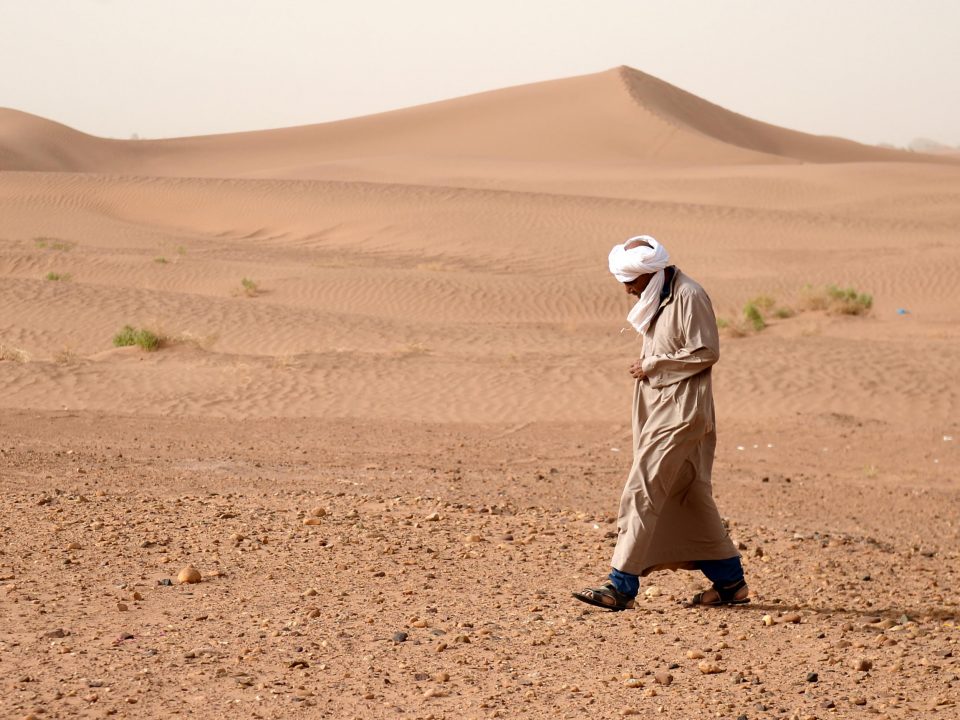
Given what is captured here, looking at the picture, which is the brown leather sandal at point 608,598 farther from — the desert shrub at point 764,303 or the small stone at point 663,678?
the desert shrub at point 764,303

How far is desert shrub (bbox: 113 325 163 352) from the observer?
16.4m

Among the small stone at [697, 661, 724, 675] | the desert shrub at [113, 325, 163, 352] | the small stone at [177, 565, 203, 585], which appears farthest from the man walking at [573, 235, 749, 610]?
the desert shrub at [113, 325, 163, 352]

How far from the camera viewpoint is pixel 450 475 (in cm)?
990

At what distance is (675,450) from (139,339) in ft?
40.7

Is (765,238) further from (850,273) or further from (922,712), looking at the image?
(922,712)

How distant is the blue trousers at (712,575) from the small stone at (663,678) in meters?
0.77

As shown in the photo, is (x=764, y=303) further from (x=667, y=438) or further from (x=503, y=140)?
(x=503, y=140)

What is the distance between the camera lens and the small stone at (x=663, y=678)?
4.69 metres

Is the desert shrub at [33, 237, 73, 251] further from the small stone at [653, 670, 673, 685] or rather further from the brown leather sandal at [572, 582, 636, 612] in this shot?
the small stone at [653, 670, 673, 685]

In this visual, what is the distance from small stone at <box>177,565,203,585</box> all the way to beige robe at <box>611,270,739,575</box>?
6.99 ft

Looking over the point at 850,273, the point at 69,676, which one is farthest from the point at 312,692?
the point at 850,273

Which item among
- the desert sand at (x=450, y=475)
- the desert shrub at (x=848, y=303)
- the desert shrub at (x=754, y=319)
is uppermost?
the desert shrub at (x=848, y=303)

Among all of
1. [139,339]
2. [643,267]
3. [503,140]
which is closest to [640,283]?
[643,267]

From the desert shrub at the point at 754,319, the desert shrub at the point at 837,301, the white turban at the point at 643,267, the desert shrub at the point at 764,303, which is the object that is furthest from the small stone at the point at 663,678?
the desert shrub at the point at 764,303
